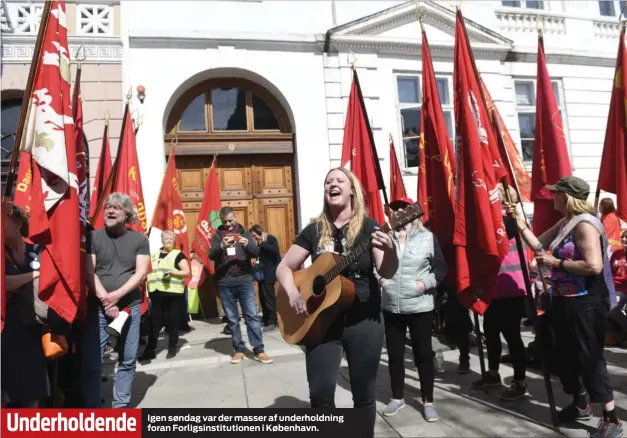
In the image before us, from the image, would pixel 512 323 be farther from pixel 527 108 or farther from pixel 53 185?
pixel 527 108

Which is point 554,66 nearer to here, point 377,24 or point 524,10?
point 524,10

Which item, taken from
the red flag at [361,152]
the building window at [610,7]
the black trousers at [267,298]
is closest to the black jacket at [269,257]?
the black trousers at [267,298]

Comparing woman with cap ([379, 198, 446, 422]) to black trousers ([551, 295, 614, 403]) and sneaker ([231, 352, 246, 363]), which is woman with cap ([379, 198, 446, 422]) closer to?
black trousers ([551, 295, 614, 403])

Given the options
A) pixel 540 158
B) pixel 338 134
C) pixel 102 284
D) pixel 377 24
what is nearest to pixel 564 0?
pixel 377 24

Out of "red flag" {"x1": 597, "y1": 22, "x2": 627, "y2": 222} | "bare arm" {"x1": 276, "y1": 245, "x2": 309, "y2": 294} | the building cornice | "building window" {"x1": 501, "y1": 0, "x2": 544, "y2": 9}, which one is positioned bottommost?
"bare arm" {"x1": 276, "y1": 245, "x2": 309, "y2": 294}

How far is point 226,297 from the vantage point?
5949mm

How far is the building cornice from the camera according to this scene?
28.6ft

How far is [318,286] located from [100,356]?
6.28 feet

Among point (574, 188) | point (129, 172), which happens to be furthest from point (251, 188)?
point (574, 188)

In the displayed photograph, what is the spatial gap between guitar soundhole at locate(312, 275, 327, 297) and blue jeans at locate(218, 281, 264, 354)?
3.26 metres

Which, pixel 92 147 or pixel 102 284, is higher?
pixel 92 147

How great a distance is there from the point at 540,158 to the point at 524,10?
27.6 feet

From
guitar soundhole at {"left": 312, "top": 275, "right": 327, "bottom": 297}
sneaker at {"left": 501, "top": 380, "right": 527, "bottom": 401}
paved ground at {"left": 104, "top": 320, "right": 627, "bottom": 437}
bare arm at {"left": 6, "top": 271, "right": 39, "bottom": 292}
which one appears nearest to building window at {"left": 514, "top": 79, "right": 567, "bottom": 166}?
paved ground at {"left": 104, "top": 320, "right": 627, "bottom": 437}

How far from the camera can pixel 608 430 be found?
3.22m
